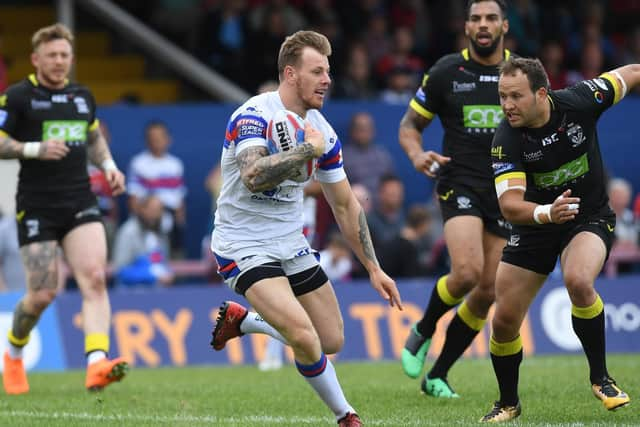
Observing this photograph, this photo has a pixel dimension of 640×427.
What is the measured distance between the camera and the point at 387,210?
16266 millimetres

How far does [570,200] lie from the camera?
25.4ft

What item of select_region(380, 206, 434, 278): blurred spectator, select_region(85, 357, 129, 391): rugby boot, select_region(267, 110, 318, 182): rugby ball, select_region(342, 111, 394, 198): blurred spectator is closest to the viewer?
select_region(267, 110, 318, 182): rugby ball

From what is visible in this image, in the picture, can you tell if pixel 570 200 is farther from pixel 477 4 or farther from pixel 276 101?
pixel 477 4

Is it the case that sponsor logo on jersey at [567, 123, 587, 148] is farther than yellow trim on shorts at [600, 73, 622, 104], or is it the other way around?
yellow trim on shorts at [600, 73, 622, 104]

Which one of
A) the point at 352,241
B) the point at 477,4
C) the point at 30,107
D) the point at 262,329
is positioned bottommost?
the point at 262,329

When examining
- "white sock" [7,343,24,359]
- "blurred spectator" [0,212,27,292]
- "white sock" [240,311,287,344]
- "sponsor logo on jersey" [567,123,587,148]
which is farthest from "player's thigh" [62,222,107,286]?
"blurred spectator" [0,212,27,292]

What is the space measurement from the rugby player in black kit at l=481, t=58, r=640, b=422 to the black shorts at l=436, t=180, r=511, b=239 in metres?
1.23

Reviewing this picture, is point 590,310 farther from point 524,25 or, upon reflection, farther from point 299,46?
point 524,25

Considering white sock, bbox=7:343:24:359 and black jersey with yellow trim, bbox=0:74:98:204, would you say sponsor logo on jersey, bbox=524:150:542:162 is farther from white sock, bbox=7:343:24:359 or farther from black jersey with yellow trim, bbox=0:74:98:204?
white sock, bbox=7:343:24:359

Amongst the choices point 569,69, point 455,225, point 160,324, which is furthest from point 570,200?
point 569,69

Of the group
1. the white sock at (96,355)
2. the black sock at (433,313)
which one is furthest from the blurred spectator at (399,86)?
the white sock at (96,355)

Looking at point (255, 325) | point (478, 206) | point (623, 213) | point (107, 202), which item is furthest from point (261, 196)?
point (623, 213)

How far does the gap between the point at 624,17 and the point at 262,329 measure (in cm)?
1481

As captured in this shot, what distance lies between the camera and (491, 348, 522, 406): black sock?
27.7 ft
